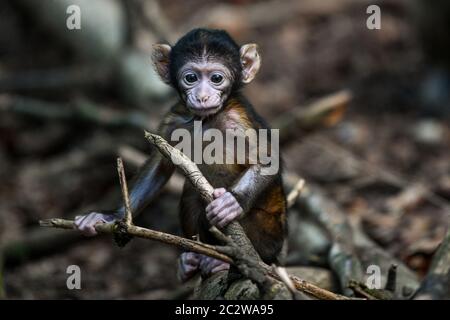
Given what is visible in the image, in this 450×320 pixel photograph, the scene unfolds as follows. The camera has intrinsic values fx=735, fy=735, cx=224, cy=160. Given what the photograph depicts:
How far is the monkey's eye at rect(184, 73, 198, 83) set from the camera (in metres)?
5.61

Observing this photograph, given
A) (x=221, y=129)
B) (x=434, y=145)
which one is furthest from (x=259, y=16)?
(x=221, y=129)

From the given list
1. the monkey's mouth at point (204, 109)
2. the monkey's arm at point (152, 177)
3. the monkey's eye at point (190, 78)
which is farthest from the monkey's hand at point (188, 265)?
the monkey's eye at point (190, 78)

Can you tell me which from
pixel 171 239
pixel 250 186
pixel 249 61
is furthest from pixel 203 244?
pixel 249 61

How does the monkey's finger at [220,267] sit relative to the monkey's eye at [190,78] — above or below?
below

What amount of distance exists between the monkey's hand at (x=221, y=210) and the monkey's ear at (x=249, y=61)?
51.9 inches

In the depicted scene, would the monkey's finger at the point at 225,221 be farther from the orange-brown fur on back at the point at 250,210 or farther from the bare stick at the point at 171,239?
the orange-brown fur on back at the point at 250,210

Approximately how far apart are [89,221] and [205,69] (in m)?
1.42

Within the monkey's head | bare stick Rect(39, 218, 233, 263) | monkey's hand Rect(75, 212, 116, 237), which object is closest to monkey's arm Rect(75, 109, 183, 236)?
the monkey's head

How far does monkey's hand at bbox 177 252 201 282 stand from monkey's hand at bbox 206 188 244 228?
92 centimetres

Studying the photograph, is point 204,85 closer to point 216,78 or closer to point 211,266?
point 216,78

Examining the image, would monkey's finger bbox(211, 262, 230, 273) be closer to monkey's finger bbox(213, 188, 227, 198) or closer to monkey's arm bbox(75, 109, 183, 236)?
monkey's finger bbox(213, 188, 227, 198)

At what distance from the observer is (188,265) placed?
5.86 meters

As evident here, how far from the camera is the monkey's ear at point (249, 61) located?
5.94 meters
